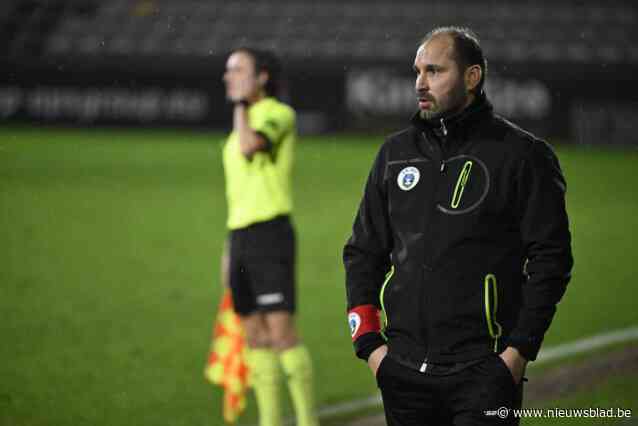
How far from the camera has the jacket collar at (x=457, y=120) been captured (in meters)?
2.79

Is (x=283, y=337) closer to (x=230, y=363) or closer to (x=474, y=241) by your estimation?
(x=230, y=363)

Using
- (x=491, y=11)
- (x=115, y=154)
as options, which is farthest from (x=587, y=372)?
(x=491, y=11)

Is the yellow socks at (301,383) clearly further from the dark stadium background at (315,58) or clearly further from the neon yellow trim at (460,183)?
the dark stadium background at (315,58)

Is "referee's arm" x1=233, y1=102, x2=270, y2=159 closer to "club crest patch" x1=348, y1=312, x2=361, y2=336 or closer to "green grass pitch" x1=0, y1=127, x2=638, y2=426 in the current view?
"green grass pitch" x1=0, y1=127, x2=638, y2=426

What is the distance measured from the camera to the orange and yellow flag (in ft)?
17.6

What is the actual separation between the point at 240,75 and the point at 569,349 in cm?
382

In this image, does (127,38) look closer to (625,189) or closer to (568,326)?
(625,189)

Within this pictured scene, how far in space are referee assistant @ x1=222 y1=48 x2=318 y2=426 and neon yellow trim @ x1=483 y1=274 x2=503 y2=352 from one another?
7.16 ft

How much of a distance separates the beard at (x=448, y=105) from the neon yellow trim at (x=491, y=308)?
48cm

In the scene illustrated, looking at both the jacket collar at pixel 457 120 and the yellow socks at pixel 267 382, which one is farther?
the yellow socks at pixel 267 382

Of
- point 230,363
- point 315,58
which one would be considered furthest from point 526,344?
point 315,58

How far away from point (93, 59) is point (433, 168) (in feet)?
76.4

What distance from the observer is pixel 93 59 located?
24938 millimetres

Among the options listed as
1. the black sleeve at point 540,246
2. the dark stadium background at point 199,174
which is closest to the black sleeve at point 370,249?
the black sleeve at point 540,246
